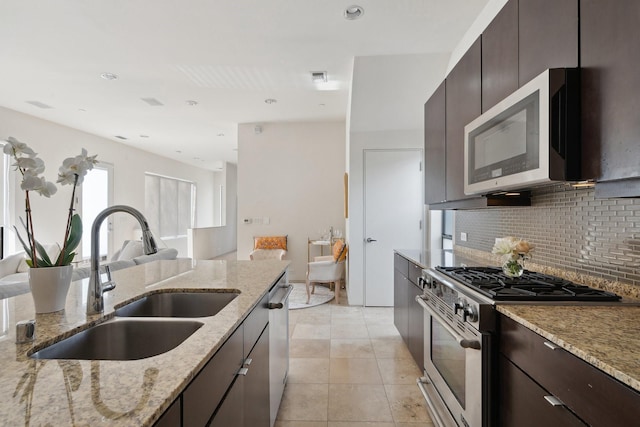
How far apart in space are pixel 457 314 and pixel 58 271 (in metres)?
1.57

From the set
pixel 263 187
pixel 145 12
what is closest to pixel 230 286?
pixel 145 12

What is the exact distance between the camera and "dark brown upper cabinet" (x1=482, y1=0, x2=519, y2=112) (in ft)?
5.07

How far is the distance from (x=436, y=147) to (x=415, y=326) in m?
1.43

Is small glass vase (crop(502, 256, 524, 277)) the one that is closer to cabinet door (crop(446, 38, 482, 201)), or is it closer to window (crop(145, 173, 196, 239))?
cabinet door (crop(446, 38, 482, 201))

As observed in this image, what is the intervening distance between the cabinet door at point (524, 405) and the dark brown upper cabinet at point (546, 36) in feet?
3.68

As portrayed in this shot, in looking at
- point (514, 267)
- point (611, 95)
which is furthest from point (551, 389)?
point (611, 95)

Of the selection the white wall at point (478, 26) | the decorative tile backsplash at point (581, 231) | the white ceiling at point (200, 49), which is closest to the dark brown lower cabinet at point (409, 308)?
the decorative tile backsplash at point (581, 231)

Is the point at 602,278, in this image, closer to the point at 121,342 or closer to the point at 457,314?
the point at 457,314

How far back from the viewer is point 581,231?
1.56 m

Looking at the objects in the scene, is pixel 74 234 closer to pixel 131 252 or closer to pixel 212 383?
pixel 212 383

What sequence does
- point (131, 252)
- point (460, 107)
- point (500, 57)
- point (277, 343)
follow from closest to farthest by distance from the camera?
point (500, 57) → point (277, 343) → point (460, 107) → point (131, 252)

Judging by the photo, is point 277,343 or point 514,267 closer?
point 514,267

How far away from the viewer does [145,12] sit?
8.07 ft

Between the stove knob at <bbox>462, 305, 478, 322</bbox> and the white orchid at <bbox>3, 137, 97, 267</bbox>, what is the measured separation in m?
1.52
